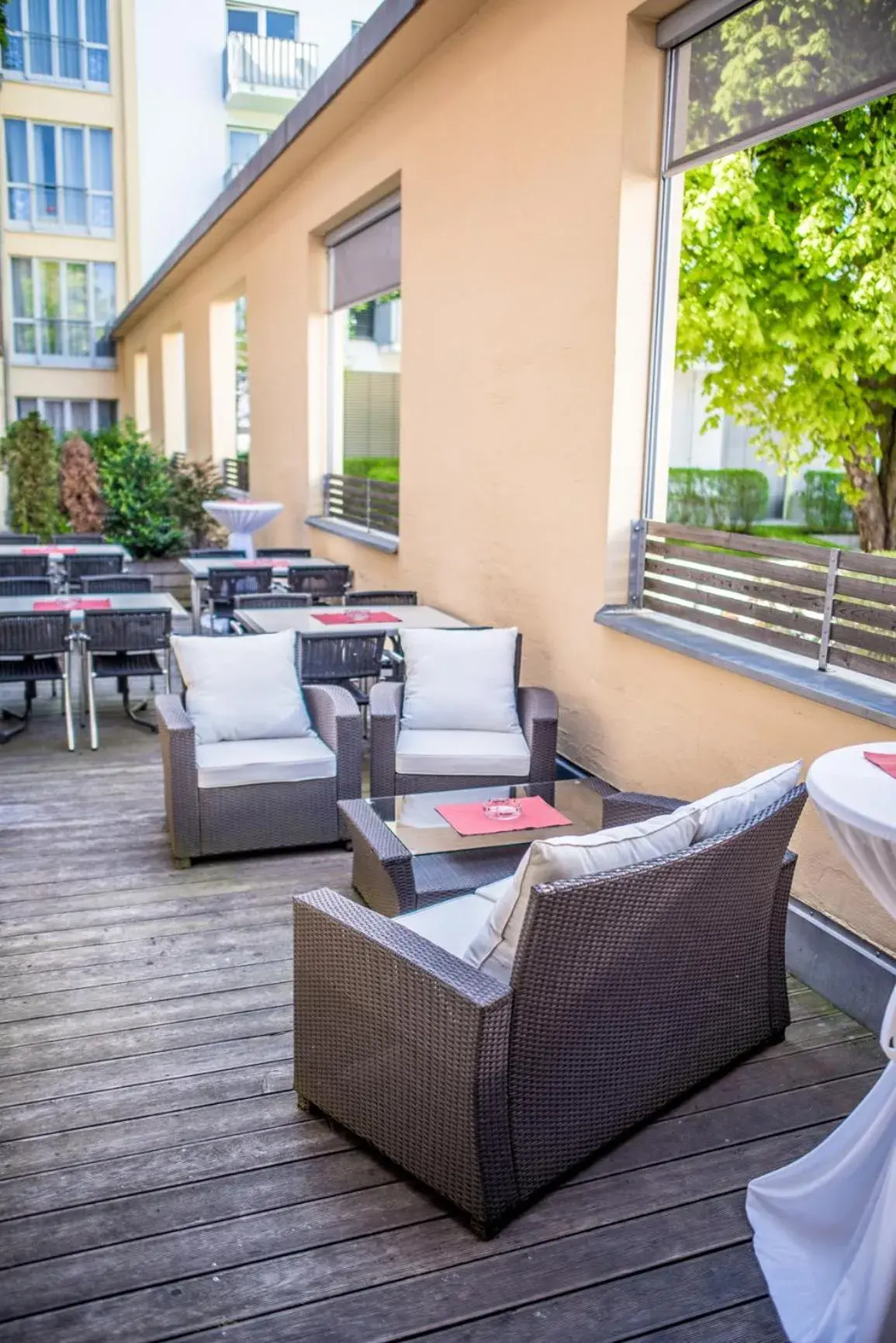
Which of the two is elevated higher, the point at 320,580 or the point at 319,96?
the point at 319,96

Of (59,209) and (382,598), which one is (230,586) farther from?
(59,209)

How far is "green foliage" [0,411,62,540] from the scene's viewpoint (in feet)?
37.9

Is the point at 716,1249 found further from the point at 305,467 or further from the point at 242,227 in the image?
the point at 242,227

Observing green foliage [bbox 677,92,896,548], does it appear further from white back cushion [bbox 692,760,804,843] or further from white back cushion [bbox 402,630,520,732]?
white back cushion [bbox 692,760,804,843]

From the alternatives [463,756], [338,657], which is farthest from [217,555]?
[463,756]

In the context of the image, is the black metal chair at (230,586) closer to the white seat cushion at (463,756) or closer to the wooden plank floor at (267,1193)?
the white seat cushion at (463,756)

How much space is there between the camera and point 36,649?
19.8 ft

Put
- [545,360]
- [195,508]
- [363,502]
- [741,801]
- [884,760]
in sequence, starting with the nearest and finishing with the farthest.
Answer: [884,760]
[741,801]
[545,360]
[363,502]
[195,508]

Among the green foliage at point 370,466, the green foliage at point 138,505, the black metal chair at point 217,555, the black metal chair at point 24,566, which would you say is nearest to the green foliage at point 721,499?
the black metal chair at point 217,555

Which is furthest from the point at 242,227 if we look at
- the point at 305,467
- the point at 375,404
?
the point at 305,467

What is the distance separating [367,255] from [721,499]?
4085 millimetres

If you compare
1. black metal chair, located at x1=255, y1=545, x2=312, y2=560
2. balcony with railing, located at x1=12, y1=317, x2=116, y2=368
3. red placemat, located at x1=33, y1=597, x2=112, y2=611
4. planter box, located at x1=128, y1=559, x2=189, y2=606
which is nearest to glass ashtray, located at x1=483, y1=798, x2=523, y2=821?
red placemat, located at x1=33, y1=597, x2=112, y2=611

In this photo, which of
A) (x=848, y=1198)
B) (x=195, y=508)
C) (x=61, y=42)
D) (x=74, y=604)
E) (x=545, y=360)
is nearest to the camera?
(x=848, y=1198)

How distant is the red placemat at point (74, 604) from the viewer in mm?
6309
